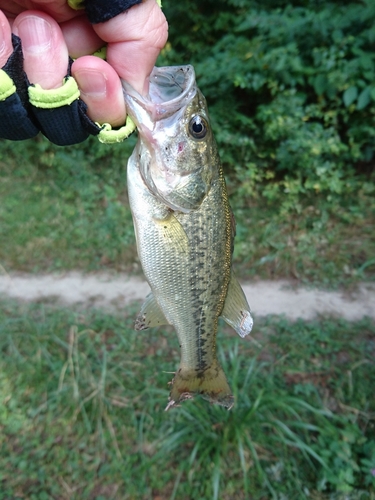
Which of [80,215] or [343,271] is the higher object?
[80,215]

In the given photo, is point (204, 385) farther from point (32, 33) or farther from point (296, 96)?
point (296, 96)

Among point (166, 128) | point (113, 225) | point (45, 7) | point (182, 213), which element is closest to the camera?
point (45, 7)

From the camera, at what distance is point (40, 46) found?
1.08 meters

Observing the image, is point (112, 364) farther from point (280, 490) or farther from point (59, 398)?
point (280, 490)

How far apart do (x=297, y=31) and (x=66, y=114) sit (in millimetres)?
3736

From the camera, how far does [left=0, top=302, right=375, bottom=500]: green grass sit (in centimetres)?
254

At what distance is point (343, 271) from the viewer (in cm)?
403

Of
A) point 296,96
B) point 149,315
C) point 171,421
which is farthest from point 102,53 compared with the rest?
point 296,96

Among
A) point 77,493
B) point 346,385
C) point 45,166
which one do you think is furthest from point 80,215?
point 346,385

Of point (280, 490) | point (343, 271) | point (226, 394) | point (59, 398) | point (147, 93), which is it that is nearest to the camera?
point (147, 93)

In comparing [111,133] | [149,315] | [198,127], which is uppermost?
[111,133]

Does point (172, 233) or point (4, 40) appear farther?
point (172, 233)

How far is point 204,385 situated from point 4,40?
1.47m

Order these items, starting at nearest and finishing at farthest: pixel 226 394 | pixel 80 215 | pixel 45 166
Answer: pixel 226 394
pixel 80 215
pixel 45 166
